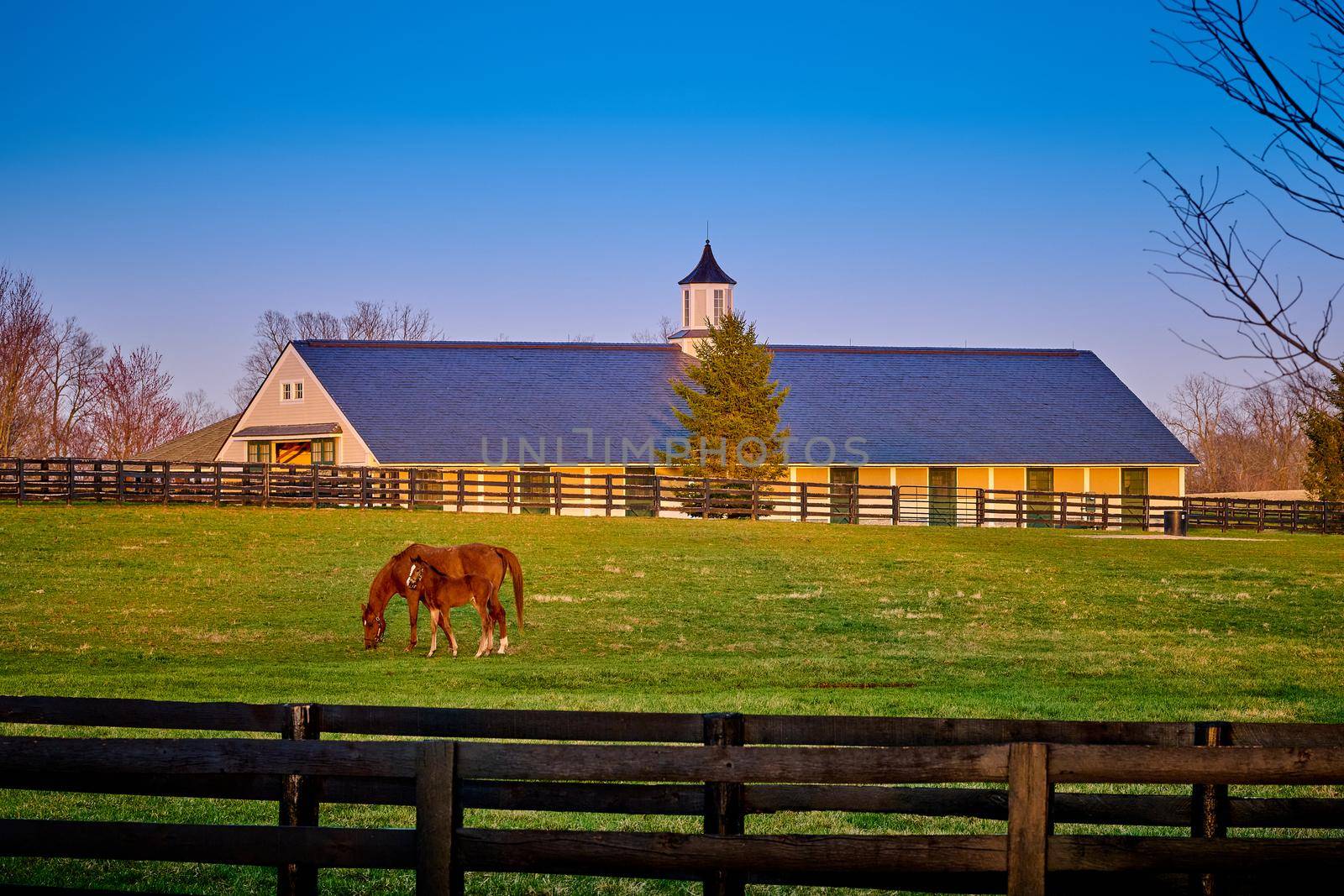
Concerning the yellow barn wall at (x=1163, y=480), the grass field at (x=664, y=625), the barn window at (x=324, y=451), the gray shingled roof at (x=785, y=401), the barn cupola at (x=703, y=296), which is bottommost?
the grass field at (x=664, y=625)

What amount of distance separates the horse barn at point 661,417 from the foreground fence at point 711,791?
42832 millimetres

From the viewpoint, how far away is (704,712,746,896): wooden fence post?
625 centimetres

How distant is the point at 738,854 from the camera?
6000 mm

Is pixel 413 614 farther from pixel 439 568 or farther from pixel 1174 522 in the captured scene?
pixel 1174 522

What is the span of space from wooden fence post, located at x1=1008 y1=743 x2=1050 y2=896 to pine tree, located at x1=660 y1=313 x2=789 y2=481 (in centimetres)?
4316

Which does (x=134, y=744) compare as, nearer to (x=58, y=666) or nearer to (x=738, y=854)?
(x=738, y=854)

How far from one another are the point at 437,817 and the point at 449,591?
15.3 metres

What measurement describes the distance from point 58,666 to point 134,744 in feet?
48.1

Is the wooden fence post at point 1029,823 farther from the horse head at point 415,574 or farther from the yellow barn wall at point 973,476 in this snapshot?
the yellow barn wall at point 973,476

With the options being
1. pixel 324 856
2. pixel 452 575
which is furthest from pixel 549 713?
pixel 452 575

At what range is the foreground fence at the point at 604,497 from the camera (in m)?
42.3

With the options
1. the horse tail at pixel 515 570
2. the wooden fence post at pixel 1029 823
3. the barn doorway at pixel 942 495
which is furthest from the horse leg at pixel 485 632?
the barn doorway at pixel 942 495

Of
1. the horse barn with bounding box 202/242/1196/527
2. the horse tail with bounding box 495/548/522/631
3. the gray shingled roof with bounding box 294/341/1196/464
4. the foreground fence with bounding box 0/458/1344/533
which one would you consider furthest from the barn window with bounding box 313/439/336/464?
the horse tail with bounding box 495/548/522/631

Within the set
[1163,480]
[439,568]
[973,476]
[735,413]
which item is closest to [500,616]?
[439,568]
